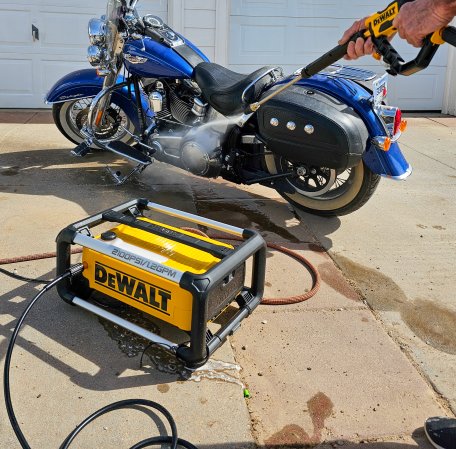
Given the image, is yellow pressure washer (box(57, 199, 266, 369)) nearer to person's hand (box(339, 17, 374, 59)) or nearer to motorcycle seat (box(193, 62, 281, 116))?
person's hand (box(339, 17, 374, 59))

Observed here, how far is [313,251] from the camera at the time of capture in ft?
10.9

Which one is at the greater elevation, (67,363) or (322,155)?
(322,155)

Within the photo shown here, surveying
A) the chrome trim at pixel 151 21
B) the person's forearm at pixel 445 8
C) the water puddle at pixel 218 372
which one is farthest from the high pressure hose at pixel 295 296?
the chrome trim at pixel 151 21

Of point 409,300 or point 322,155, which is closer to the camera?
point 409,300

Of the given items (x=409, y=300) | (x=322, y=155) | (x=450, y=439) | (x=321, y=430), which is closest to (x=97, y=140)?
(x=322, y=155)

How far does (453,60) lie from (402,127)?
523 cm

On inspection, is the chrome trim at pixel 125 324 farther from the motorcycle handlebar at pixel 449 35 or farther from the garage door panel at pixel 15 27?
the garage door panel at pixel 15 27

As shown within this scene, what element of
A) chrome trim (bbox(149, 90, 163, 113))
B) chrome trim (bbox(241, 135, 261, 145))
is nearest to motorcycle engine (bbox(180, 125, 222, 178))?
chrome trim (bbox(241, 135, 261, 145))

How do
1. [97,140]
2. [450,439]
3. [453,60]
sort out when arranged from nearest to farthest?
[450,439] → [97,140] → [453,60]

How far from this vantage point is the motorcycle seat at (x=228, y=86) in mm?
3482

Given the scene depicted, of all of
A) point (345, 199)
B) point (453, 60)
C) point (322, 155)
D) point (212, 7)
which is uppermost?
point (212, 7)

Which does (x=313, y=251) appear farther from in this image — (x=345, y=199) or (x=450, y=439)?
(x=450, y=439)

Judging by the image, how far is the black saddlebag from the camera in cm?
308

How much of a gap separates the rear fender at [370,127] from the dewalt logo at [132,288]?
172cm
